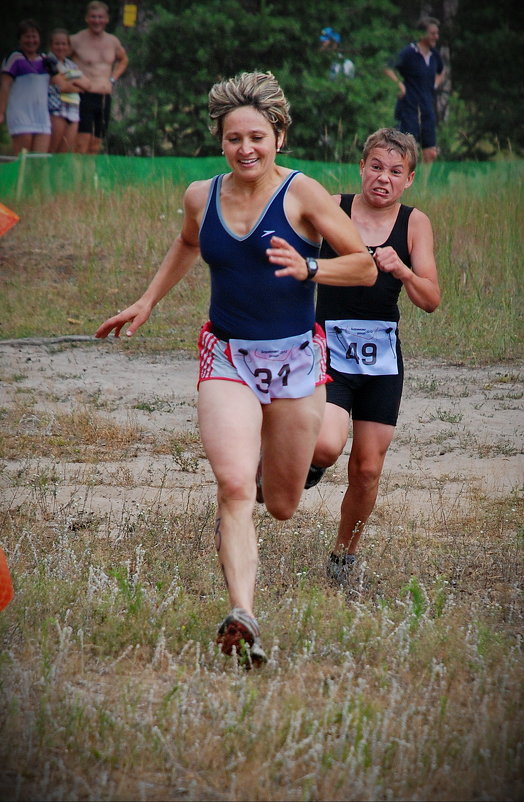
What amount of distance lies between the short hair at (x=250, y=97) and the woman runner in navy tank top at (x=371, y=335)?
0.88 metres

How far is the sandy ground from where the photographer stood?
21.2ft

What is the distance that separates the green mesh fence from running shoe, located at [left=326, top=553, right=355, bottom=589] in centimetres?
855

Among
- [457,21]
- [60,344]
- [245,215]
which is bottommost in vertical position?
[60,344]

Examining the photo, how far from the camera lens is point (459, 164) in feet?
47.6

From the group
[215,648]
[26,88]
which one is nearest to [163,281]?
[215,648]

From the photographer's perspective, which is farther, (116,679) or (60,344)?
(60,344)

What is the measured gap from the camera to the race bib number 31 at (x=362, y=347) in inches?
201

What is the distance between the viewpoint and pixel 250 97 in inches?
171

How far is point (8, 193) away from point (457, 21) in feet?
38.5

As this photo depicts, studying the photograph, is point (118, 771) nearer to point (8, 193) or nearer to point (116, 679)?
point (116, 679)

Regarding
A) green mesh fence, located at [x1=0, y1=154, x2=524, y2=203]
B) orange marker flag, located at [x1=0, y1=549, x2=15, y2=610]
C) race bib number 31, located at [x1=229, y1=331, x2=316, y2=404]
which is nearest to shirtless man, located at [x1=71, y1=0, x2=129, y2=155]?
green mesh fence, located at [x1=0, y1=154, x2=524, y2=203]

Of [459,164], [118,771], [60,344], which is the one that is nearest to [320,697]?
[118,771]

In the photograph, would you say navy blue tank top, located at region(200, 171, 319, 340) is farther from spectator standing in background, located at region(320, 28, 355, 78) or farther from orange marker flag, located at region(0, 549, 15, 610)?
spectator standing in background, located at region(320, 28, 355, 78)

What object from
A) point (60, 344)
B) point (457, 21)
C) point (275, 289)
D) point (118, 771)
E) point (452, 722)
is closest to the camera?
point (118, 771)
